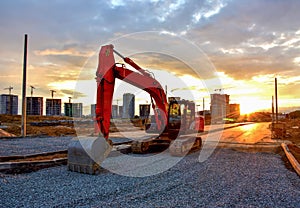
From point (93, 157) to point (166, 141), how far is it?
521 centimetres

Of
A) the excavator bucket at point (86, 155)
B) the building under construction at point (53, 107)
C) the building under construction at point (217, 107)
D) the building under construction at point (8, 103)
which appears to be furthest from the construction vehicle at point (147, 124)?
the building under construction at point (8, 103)

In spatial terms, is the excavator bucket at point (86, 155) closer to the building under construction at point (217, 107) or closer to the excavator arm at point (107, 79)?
the excavator arm at point (107, 79)

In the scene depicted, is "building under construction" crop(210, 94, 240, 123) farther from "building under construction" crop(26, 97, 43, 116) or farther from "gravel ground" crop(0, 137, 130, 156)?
"building under construction" crop(26, 97, 43, 116)

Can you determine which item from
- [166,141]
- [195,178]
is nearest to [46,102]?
[166,141]

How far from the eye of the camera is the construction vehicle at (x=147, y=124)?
820 centimetres

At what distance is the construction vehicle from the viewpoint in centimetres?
820

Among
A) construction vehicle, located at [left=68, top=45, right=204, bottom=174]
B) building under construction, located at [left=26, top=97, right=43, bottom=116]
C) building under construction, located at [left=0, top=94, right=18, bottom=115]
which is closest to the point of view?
construction vehicle, located at [left=68, top=45, right=204, bottom=174]

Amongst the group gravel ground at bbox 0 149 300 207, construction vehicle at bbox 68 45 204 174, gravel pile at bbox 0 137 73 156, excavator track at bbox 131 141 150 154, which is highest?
construction vehicle at bbox 68 45 204 174

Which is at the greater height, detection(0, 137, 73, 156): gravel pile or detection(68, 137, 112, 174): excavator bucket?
detection(68, 137, 112, 174): excavator bucket

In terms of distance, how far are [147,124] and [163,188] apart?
23.5ft

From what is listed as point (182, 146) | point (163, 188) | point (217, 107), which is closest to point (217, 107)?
point (217, 107)

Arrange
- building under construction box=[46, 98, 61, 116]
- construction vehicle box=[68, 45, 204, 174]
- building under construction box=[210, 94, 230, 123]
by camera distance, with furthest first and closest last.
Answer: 1. building under construction box=[46, 98, 61, 116]
2. building under construction box=[210, 94, 230, 123]
3. construction vehicle box=[68, 45, 204, 174]

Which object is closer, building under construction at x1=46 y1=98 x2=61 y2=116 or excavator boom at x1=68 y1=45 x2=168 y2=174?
excavator boom at x1=68 y1=45 x2=168 y2=174

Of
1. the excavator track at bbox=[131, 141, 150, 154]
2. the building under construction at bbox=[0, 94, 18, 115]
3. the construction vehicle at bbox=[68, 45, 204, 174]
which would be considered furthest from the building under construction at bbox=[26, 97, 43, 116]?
the excavator track at bbox=[131, 141, 150, 154]
